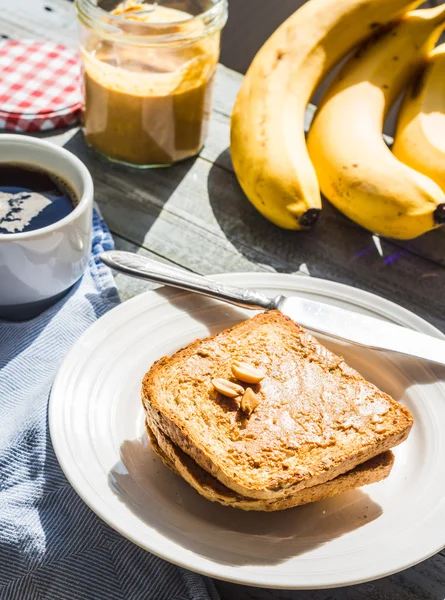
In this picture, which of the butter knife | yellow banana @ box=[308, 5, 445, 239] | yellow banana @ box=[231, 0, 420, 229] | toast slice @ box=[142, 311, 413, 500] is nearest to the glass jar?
yellow banana @ box=[231, 0, 420, 229]

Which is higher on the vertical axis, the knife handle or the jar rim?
the jar rim

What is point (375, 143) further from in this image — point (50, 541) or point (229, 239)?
point (50, 541)

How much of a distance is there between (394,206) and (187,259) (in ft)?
1.34

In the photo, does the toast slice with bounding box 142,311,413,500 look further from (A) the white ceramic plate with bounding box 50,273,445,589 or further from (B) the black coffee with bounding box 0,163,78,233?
(B) the black coffee with bounding box 0,163,78,233

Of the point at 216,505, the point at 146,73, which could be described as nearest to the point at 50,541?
the point at 216,505

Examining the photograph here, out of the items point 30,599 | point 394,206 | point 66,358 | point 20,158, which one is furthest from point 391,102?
point 30,599

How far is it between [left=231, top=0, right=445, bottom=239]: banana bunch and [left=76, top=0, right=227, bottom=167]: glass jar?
114 mm

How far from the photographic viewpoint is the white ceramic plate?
0.79 m

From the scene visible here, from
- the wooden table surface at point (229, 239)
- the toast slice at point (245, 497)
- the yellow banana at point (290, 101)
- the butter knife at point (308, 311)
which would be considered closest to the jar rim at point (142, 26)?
the yellow banana at point (290, 101)

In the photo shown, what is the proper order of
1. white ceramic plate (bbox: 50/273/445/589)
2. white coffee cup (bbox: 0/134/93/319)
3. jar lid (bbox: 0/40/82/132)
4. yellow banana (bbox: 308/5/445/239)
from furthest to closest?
jar lid (bbox: 0/40/82/132) < yellow banana (bbox: 308/5/445/239) < white coffee cup (bbox: 0/134/93/319) < white ceramic plate (bbox: 50/273/445/589)

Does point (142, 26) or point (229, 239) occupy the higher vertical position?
point (142, 26)

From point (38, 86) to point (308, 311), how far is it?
935 mm

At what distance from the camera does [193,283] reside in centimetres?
109

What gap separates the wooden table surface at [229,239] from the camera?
1334mm
